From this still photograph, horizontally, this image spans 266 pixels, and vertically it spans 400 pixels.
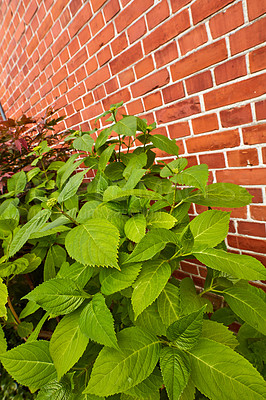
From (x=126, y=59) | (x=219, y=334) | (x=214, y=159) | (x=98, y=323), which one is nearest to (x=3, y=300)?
(x=98, y=323)

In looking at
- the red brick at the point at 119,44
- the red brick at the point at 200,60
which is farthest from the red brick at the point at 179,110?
the red brick at the point at 119,44

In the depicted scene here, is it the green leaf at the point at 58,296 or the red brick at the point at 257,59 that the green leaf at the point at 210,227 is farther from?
the red brick at the point at 257,59

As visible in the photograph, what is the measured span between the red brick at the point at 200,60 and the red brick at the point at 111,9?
58 centimetres

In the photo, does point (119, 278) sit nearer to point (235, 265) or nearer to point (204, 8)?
point (235, 265)

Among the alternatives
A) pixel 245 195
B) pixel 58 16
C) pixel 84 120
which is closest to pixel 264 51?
pixel 245 195

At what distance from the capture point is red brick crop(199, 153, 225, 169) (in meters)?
1.28

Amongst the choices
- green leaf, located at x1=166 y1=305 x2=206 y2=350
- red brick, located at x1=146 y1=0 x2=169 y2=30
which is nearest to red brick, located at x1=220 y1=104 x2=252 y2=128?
red brick, located at x1=146 y1=0 x2=169 y2=30

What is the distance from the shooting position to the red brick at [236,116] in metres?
1.10

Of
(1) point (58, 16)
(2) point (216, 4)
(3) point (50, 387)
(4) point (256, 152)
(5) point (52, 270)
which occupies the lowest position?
(3) point (50, 387)

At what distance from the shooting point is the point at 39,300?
23.0 inches

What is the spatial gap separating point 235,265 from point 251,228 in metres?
0.84

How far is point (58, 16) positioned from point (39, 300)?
2.30 meters

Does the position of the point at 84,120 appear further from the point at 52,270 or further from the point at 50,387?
the point at 50,387

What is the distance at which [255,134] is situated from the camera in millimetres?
1100
